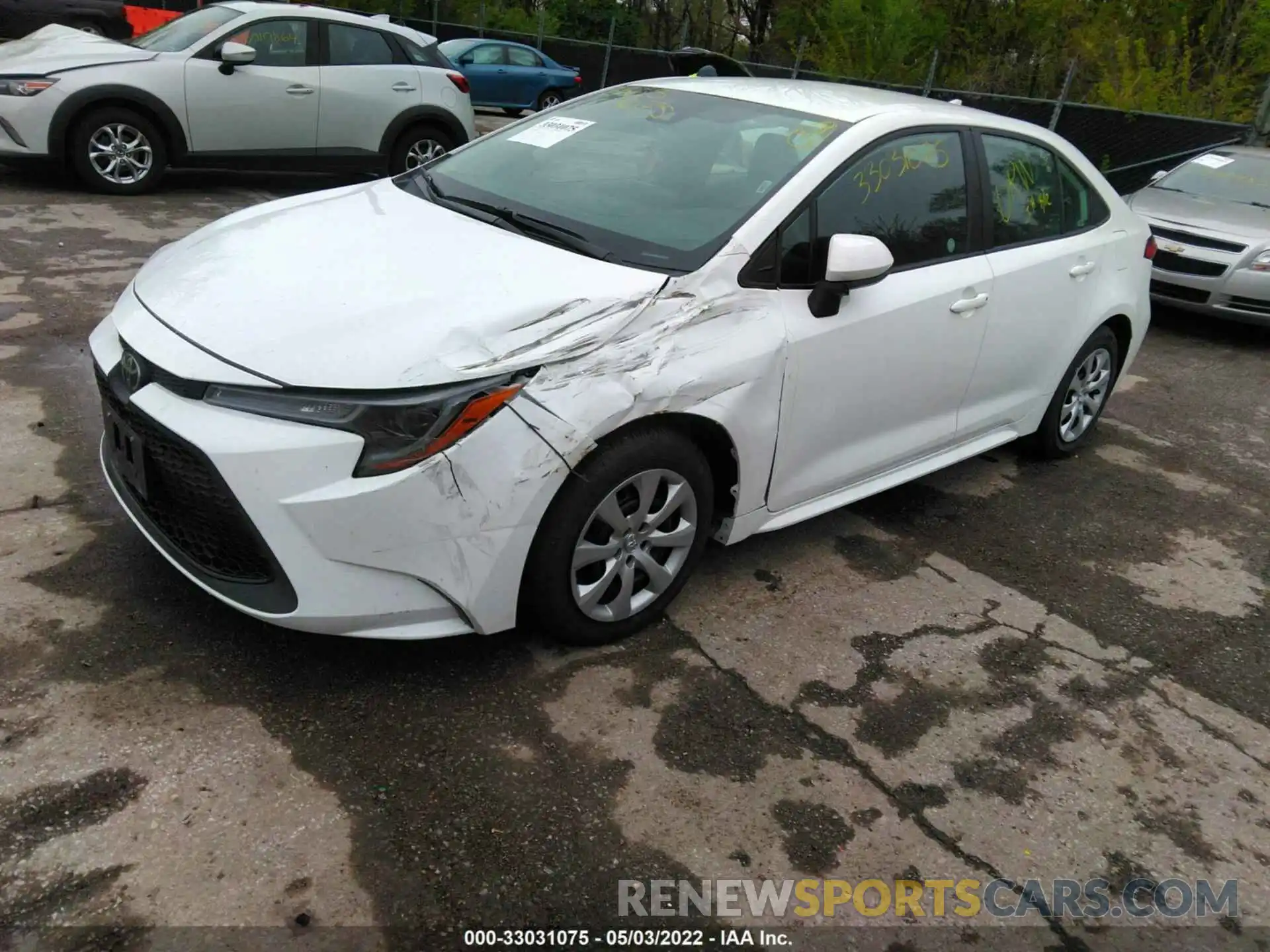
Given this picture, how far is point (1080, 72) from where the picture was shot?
17031 millimetres

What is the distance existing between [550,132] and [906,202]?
1.36m

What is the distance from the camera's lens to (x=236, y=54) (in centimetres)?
801

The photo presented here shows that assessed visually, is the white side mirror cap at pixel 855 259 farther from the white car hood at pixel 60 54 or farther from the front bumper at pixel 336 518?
the white car hood at pixel 60 54

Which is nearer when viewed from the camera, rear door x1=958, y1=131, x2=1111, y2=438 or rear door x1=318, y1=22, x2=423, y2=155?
rear door x1=958, y1=131, x2=1111, y2=438

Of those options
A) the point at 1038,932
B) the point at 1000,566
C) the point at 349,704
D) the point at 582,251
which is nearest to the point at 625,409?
the point at 582,251

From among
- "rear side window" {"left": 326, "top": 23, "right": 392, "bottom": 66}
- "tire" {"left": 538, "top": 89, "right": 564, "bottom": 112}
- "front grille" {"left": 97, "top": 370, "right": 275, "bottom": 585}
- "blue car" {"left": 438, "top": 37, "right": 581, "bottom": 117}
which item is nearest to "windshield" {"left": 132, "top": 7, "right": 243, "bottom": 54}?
"rear side window" {"left": 326, "top": 23, "right": 392, "bottom": 66}

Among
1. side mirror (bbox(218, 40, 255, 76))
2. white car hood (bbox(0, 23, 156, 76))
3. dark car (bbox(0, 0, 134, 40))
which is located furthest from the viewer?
dark car (bbox(0, 0, 134, 40))

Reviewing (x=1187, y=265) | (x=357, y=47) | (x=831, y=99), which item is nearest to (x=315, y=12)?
(x=357, y=47)

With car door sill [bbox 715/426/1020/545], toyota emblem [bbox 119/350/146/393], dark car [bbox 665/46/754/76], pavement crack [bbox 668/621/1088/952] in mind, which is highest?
dark car [bbox 665/46/754/76]

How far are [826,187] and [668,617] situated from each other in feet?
4.94

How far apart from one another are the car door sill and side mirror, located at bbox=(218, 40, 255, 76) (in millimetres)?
6494

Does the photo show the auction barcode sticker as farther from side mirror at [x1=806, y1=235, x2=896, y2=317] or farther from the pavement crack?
the pavement crack

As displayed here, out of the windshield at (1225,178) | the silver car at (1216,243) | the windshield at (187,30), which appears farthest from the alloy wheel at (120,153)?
the windshield at (1225,178)

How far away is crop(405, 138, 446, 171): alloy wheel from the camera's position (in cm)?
935
